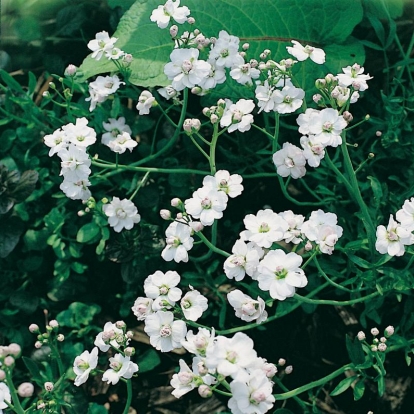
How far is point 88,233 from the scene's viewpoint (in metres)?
2.93

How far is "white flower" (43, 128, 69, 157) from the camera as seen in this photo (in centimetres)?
258

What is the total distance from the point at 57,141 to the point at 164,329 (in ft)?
2.99

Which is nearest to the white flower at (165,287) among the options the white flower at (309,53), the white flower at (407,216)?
the white flower at (407,216)

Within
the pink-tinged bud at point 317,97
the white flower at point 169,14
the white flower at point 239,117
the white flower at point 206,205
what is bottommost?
the white flower at point 206,205

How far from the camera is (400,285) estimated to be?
2426 mm

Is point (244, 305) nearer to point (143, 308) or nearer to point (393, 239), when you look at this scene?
point (143, 308)

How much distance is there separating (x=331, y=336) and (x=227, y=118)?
1086 millimetres

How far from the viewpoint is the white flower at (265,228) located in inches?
86.6

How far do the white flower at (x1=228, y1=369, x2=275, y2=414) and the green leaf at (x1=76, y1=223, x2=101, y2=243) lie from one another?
1.20 meters

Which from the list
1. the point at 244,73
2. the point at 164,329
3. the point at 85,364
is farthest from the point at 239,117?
the point at 85,364

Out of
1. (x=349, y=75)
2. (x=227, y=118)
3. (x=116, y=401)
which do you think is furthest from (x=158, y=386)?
(x=349, y=75)

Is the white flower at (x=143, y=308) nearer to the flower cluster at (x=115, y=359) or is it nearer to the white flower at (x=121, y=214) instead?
the flower cluster at (x=115, y=359)

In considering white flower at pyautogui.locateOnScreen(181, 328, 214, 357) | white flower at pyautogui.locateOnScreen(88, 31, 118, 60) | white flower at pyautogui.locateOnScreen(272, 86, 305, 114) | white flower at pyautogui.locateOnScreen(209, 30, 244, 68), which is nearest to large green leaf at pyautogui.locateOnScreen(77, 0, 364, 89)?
white flower at pyautogui.locateOnScreen(88, 31, 118, 60)

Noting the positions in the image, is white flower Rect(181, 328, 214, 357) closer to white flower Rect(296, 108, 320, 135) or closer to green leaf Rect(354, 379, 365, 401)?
green leaf Rect(354, 379, 365, 401)
